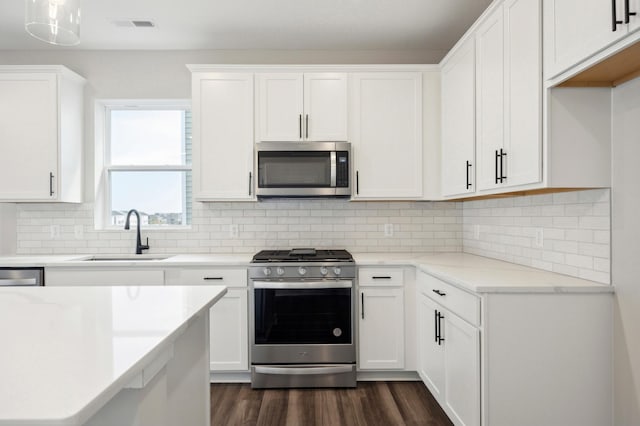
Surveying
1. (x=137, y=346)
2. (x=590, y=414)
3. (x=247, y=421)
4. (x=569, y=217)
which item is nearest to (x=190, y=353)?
(x=137, y=346)

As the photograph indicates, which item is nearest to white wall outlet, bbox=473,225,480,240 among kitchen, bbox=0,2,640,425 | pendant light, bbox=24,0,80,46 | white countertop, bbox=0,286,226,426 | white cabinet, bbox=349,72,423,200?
kitchen, bbox=0,2,640,425

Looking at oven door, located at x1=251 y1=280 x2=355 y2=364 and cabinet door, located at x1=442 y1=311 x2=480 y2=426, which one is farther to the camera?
oven door, located at x1=251 y1=280 x2=355 y2=364

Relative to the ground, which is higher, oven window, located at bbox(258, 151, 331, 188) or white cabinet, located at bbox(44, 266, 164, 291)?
oven window, located at bbox(258, 151, 331, 188)

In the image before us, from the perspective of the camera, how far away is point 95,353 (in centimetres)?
92

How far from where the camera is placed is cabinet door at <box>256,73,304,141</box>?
3186mm

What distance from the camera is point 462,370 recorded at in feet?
6.91

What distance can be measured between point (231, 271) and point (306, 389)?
102 centimetres

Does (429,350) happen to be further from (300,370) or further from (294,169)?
(294,169)

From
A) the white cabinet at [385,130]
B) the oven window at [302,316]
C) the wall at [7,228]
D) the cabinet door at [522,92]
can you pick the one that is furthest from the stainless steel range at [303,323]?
the wall at [7,228]

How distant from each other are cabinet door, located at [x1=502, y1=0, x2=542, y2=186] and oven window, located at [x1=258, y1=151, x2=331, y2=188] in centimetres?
139

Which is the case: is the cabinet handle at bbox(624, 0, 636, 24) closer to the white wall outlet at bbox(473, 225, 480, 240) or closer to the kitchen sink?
the white wall outlet at bbox(473, 225, 480, 240)

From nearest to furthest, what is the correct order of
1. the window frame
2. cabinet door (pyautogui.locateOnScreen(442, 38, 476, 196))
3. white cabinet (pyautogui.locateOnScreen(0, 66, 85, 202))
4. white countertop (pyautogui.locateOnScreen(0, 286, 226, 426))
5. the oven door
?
white countertop (pyautogui.locateOnScreen(0, 286, 226, 426)), cabinet door (pyautogui.locateOnScreen(442, 38, 476, 196)), the oven door, white cabinet (pyautogui.locateOnScreen(0, 66, 85, 202)), the window frame

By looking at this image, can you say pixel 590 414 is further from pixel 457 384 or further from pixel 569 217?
pixel 569 217

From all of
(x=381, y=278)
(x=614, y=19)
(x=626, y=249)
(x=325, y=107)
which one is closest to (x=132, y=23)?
(x=325, y=107)
